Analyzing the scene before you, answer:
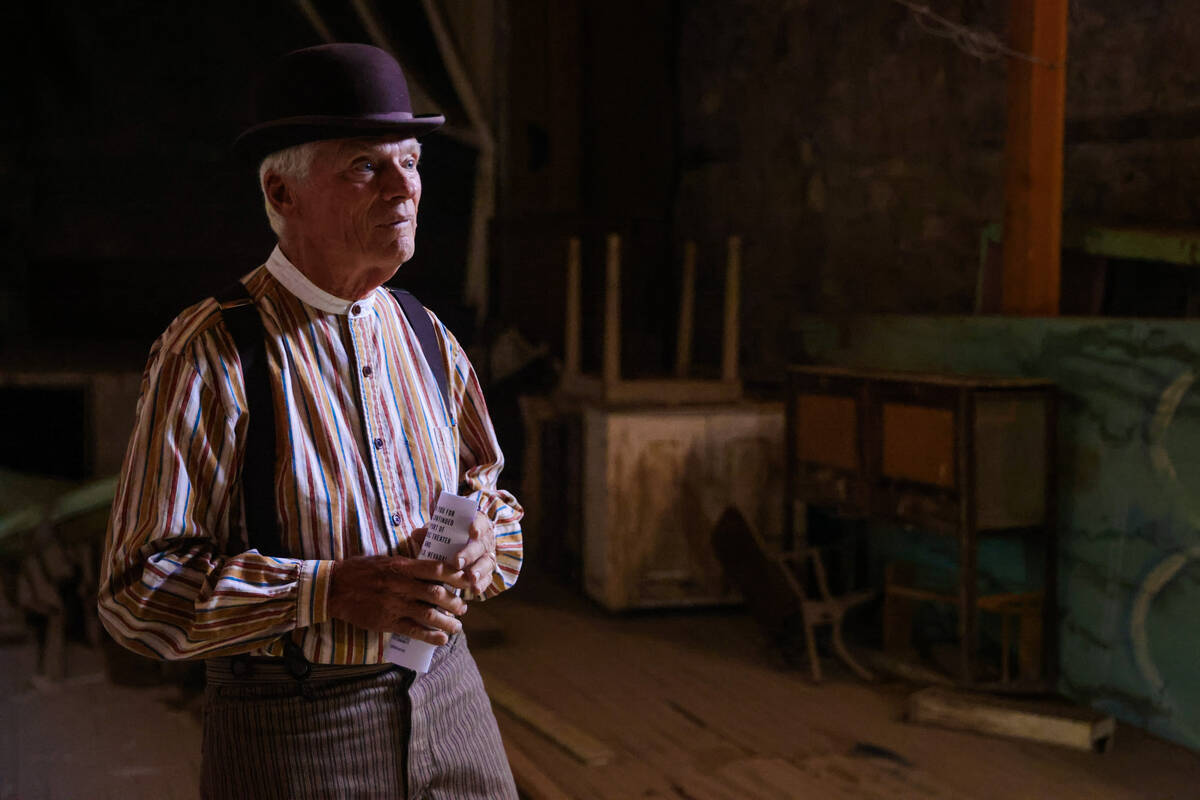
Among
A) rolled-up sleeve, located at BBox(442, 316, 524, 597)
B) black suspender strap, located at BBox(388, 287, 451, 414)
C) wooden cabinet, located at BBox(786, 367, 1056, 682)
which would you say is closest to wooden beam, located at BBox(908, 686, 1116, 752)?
wooden cabinet, located at BBox(786, 367, 1056, 682)

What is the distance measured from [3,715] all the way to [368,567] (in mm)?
3203

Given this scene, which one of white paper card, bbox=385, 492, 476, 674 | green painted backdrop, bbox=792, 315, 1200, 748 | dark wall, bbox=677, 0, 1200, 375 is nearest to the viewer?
white paper card, bbox=385, 492, 476, 674

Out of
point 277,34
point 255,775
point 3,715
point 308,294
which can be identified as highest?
point 277,34

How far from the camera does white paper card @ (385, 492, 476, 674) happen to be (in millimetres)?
1500

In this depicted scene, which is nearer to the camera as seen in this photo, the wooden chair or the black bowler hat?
the black bowler hat

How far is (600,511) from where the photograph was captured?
16.9 ft

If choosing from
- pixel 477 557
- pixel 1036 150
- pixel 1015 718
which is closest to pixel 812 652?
pixel 1015 718

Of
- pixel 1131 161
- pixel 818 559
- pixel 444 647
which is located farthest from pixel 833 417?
pixel 444 647

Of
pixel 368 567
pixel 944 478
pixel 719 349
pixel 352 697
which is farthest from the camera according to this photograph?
pixel 719 349

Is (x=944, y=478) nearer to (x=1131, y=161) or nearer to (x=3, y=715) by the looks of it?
(x=1131, y=161)

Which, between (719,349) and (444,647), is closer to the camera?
(444,647)

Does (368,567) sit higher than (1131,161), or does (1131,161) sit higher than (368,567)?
(1131,161)

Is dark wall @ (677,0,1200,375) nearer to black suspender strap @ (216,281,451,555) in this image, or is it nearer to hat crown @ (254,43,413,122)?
hat crown @ (254,43,413,122)

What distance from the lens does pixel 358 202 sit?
5.08ft
